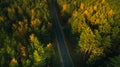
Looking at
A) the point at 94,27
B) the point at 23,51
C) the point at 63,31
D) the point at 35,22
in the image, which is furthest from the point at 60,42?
the point at 23,51

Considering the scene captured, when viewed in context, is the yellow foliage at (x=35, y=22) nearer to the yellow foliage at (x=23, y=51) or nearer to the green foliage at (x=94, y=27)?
the green foliage at (x=94, y=27)

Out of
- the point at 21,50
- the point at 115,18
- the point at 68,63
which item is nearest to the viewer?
the point at 21,50

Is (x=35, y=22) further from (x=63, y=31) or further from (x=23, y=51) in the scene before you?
(x=23, y=51)

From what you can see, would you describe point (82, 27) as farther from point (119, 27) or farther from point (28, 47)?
point (28, 47)

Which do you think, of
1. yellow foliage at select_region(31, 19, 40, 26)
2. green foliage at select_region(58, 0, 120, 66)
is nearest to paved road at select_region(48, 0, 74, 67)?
green foliage at select_region(58, 0, 120, 66)

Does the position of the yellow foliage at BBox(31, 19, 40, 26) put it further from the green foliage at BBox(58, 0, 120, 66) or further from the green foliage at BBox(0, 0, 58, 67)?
the green foliage at BBox(58, 0, 120, 66)

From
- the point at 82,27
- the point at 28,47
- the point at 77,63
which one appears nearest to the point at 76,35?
the point at 82,27

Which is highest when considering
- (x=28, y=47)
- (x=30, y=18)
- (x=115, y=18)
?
(x=30, y=18)

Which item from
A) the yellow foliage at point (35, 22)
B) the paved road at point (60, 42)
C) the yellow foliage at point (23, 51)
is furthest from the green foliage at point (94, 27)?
the yellow foliage at point (23, 51)
